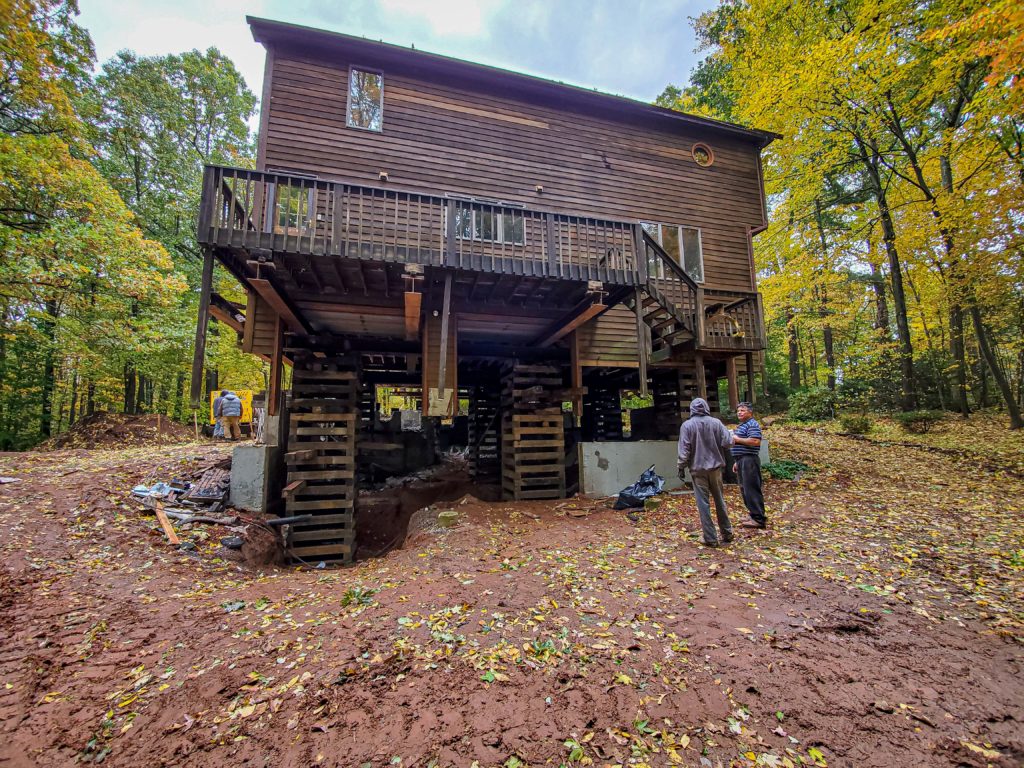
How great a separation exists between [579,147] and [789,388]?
18341 mm

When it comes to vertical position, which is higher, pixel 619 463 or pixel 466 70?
pixel 466 70

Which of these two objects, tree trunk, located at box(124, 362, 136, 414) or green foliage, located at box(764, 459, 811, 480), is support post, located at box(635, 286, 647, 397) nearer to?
green foliage, located at box(764, 459, 811, 480)

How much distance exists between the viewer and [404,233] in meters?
7.23

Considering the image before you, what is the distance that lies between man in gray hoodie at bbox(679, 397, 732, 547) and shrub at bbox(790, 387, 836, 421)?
15293 millimetres

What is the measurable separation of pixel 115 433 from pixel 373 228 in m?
13.6

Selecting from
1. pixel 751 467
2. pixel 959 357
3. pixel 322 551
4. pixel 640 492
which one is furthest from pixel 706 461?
pixel 959 357

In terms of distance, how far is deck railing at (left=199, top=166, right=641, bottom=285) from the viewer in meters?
5.68

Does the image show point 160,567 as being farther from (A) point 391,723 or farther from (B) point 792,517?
(B) point 792,517

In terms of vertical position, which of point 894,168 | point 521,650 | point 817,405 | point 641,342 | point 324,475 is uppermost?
point 894,168

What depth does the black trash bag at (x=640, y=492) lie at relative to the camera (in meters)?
8.12

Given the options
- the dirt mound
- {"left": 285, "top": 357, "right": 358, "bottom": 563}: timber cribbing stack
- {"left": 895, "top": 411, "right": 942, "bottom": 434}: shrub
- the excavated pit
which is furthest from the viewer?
{"left": 895, "top": 411, "right": 942, "bottom": 434}: shrub

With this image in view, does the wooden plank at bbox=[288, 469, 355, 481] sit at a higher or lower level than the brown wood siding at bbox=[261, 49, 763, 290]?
lower

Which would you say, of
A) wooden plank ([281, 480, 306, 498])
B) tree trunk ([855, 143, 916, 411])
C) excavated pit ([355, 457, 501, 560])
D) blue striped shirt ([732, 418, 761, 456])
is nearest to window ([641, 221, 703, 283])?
blue striped shirt ([732, 418, 761, 456])

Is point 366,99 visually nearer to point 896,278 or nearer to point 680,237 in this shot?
point 680,237
